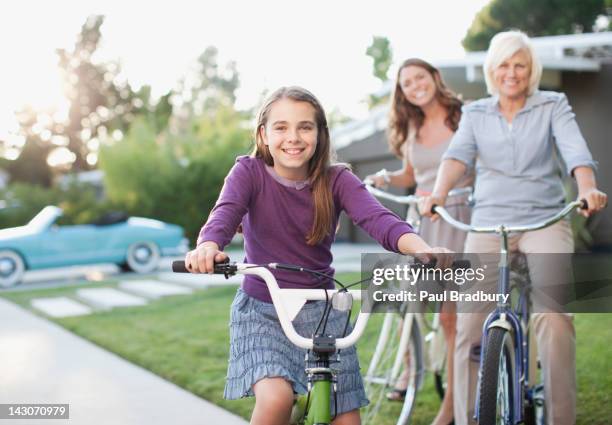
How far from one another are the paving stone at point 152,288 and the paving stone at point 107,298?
21 centimetres

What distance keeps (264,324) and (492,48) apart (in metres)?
1.76

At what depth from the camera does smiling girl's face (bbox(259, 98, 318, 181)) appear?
2736 mm

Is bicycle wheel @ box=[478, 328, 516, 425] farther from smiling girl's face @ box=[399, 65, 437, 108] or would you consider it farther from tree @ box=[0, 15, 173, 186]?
tree @ box=[0, 15, 173, 186]

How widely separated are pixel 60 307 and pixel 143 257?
4608 mm

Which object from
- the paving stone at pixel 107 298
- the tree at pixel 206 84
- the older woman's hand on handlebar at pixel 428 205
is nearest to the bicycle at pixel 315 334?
the older woman's hand on handlebar at pixel 428 205

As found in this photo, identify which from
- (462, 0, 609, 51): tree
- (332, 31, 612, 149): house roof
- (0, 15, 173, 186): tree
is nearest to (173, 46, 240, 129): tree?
(0, 15, 173, 186): tree

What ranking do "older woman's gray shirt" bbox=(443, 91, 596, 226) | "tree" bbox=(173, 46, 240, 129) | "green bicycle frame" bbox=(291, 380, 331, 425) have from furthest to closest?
1. "tree" bbox=(173, 46, 240, 129)
2. "older woman's gray shirt" bbox=(443, 91, 596, 226)
3. "green bicycle frame" bbox=(291, 380, 331, 425)

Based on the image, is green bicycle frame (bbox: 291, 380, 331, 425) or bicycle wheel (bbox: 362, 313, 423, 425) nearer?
green bicycle frame (bbox: 291, 380, 331, 425)

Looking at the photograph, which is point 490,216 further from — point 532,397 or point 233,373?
point 233,373

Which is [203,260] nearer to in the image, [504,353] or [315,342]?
[315,342]

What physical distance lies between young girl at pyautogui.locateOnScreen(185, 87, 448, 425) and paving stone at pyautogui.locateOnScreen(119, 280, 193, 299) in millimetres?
7950

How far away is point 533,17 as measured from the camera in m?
31.2

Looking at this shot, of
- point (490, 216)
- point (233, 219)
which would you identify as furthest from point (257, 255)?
point (490, 216)

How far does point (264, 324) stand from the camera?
2.69 metres
